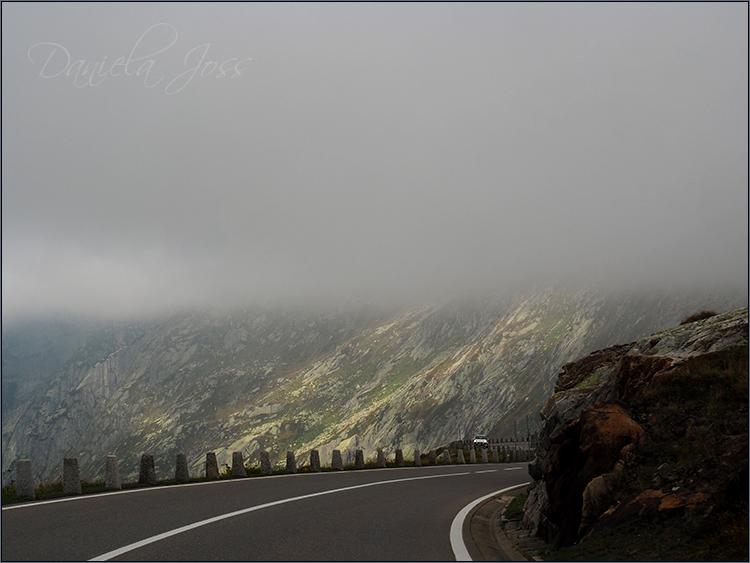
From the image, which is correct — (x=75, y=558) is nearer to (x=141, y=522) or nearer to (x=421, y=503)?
(x=141, y=522)

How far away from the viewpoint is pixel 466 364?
18662 cm

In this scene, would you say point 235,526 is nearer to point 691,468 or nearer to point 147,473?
point 691,468

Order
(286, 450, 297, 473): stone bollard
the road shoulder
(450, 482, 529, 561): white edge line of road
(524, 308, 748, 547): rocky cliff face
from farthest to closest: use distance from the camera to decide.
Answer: (286, 450, 297, 473): stone bollard < the road shoulder < (524, 308, 748, 547): rocky cliff face < (450, 482, 529, 561): white edge line of road

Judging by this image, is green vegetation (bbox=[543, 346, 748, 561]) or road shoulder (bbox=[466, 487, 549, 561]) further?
road shoulder (bbox=[466, 487, 549, 561])

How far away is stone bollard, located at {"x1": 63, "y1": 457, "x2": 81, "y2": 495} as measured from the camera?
1305 cm

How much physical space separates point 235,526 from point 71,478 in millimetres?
6410

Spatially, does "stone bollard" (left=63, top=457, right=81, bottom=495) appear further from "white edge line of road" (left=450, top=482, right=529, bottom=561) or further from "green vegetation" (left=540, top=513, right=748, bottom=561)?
"green vegetation" (left=540, top=513, right=748, bottom=561)

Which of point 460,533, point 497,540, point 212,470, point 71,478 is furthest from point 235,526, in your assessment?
point 212,470

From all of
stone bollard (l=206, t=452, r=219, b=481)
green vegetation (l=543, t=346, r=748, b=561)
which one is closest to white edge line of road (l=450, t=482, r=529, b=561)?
green vegetation (l=543, t=346, r=748, b=561)

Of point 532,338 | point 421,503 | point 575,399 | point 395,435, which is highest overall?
point 532,338

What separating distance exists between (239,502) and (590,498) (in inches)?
281

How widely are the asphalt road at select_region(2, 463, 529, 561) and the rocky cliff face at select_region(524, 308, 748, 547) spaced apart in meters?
1.92

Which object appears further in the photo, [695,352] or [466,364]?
[466,364]

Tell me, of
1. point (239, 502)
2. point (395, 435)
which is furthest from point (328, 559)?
point (395, 435)
